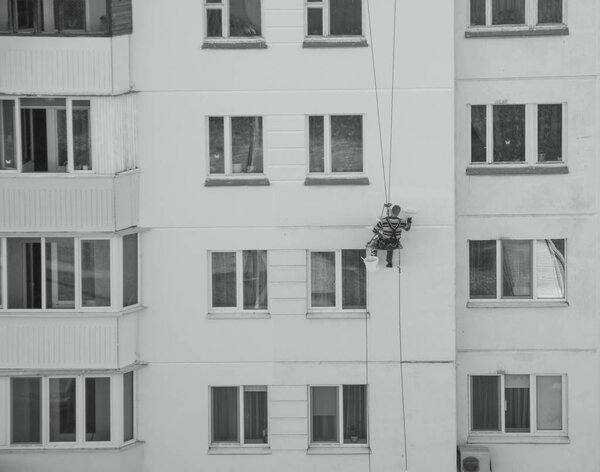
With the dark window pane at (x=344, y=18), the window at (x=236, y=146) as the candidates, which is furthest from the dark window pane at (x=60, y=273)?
the dark window pane at (x=344, y=18)

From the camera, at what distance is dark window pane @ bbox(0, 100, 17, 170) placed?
2248 centimetres

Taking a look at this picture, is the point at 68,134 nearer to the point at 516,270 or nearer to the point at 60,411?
the point at 60,411

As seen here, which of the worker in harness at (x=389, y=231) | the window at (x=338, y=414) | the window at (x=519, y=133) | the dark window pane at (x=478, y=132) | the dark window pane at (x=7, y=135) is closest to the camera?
the worker in harness at (x=389, y=231)

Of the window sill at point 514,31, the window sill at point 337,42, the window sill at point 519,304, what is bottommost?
the window sill at point 519,304

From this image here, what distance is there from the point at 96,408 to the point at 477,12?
1099 centimetres

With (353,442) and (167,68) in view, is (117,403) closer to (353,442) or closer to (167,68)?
(353,442)

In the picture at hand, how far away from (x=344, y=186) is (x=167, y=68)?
4163mm

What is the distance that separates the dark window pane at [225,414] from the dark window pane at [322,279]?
2.47 meters

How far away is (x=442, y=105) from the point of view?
892 inches

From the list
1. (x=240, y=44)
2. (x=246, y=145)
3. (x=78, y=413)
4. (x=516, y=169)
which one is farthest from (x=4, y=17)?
(x=516, y=169)

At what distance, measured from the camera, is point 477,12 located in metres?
23.5

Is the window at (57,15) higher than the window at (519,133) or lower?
higher

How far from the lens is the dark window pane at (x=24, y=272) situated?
2273 centimetres

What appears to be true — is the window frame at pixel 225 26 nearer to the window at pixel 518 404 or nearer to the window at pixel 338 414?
the window at pixel 338 414
